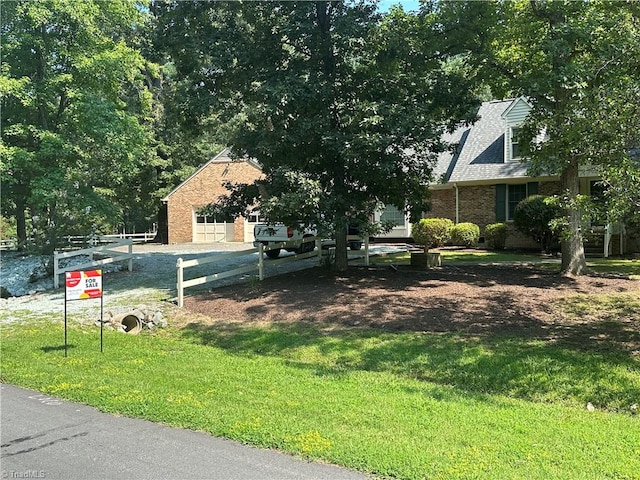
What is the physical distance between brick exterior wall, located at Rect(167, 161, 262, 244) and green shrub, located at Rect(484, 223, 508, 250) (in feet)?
53.4

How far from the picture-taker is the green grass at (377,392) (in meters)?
Result: 4.10

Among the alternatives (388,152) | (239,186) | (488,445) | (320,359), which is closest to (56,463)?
(488,445)

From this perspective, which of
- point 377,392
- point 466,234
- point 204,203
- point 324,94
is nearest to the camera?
point 377,392

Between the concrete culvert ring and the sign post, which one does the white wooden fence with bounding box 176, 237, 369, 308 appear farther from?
the sign post

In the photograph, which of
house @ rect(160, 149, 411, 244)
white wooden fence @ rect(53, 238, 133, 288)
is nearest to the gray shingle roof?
white wooden fence @ rect(53, 238, 133, 288)

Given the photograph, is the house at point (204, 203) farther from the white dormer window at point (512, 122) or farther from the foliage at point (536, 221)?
the foliage at point (536, 221)

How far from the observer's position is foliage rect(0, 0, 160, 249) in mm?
16656

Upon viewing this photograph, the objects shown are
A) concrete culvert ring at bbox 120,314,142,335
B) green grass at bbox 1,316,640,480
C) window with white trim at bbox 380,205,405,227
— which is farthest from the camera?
window with white trim at bbox 380,205,405,227

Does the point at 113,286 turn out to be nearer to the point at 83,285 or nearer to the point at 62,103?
the point at 83,285

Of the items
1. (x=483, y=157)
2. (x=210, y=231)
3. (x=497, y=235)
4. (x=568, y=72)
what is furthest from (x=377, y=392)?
(x=210, y=231)

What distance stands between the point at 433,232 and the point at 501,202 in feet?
10.2

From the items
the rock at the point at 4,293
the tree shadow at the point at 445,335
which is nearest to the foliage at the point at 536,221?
the tree shadow at the point at 445,335

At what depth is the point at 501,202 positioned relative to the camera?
2211cm

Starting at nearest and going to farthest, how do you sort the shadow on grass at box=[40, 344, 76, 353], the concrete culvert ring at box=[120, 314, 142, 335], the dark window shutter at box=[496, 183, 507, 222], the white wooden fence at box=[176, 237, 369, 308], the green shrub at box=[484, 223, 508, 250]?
the shadow on grass at box=[40, 344, 76, 353] → the concrete culvert ring at box=[120, 314, 142, 335] → the white wooden fence at box=[176, 237, 369, 308] → the green shrub at box=[484, 223, 508, 250] → the dark window shutter at box=[496, 183, 507, 222]
